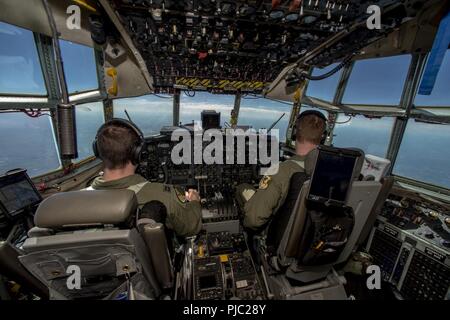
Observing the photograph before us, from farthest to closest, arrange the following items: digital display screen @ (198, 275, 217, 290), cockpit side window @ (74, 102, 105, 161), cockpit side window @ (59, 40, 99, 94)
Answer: cockpit side window @ (74, 102, 105, 161) → cockpit side window @ (59, 40, 99, 94) → digital display screen @ (198, 275, 217, 290)

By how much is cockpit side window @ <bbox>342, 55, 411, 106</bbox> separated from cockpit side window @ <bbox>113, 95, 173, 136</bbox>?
9.75 feet

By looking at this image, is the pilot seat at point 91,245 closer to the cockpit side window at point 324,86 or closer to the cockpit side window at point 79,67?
the cockpit side window at point 79,67

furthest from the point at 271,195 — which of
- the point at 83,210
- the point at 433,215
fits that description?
the point at 433,215

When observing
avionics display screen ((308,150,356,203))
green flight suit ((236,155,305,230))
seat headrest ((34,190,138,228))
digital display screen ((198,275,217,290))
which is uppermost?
avionics display screen ((308,150,356,203))

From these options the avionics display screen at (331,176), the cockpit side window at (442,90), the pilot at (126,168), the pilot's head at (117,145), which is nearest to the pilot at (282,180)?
the avionics display screen at (331,176)

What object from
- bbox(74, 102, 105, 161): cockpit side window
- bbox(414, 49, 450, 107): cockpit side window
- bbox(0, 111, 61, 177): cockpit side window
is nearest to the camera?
bbox(0, 111, 61, 177): cockpit side window

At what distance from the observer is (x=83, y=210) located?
27.1 inches

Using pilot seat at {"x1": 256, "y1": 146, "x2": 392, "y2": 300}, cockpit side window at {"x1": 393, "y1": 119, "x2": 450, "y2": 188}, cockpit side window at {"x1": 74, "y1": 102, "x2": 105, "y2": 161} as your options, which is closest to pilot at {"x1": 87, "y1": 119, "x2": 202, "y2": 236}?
pilot seat at {"x1": 256, "y1": 146, "x2": 392, "y2": 300}

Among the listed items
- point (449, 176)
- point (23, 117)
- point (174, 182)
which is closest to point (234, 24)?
point (174, 182)

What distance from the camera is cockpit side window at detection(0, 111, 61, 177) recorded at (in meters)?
1.70

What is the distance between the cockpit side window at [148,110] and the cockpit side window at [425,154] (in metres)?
3.14

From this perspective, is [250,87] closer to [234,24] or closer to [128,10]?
[234,24]

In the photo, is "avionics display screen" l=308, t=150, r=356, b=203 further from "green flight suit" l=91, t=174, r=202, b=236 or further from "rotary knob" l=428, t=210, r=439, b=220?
"rotary knob" l=428, t=210, r=439, b=220
